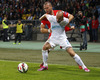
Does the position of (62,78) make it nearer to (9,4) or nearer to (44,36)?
(44,36)

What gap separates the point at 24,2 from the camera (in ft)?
115

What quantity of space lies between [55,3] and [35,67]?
20759mm

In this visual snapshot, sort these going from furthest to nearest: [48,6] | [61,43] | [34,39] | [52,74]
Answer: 1. [34,39]
2. [48,6]
3. [61,43]
4. [52,74]

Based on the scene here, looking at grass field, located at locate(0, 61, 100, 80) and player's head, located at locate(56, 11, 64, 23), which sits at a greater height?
player's head, located at locate(56, 11, 64, 23)

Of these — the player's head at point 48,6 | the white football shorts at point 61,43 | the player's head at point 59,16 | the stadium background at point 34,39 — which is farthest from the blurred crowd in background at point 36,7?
the player's head at point 59,16

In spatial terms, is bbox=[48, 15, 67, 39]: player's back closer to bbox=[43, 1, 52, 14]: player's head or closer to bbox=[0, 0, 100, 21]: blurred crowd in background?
bbox=[43, 1, 52, 14]: player's head

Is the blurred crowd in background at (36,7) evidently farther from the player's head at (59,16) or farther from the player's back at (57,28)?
the player's head at (59,16)

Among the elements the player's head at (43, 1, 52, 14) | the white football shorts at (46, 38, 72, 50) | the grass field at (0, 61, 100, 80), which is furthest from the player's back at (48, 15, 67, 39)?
the grass field at (0, 61, 100, 80)

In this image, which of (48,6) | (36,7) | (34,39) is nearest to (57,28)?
(48,6)

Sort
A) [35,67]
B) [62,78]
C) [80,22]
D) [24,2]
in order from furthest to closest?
[24,2] < [80,22] < [35,67] < [62,78]

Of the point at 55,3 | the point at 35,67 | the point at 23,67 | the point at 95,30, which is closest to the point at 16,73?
the point at 23,67

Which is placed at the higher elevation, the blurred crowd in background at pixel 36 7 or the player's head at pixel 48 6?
the blurred crowd in background at pixel 36 7

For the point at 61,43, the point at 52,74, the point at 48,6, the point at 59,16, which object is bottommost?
the point at 52,74

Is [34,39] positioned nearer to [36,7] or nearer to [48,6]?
[36,7]
